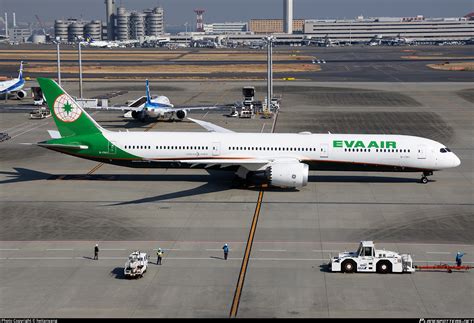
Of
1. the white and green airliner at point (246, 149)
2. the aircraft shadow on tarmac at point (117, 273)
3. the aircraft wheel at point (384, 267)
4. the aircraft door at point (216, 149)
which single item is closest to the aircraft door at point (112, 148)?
the white and green airliner at point (246, 149)

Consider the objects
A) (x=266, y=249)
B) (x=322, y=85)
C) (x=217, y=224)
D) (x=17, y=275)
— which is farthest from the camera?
(x=322, y=85)

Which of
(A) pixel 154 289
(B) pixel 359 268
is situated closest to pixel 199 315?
(A) pixel 154 289

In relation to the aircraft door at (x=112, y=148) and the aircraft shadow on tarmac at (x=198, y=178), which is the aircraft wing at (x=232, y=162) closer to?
the aircraft shadow on tarmac at (x=198, y=178)

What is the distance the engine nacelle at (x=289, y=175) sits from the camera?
51875 millimetres

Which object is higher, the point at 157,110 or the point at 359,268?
the point at 157,110

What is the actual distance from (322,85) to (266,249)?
108 meters

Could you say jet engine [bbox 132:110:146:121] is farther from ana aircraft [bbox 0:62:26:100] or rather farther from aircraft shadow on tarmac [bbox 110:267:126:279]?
aircraft shadow on tarmac [bbox 110:267:126:279]

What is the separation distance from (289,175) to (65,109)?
65.5 ft

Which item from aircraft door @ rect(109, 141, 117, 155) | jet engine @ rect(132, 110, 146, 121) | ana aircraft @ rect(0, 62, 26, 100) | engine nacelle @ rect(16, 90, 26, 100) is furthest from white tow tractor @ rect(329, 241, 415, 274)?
engine nacelle @ rect(16, 90, 26, 100)

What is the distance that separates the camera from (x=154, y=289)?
110 feet

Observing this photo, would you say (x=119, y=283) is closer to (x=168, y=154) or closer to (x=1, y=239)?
(x=1, y=239)

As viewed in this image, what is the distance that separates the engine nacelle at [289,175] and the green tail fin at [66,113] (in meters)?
15.5

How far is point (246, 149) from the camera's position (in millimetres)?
54875

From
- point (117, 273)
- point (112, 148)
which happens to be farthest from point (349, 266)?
point (112, 148)
